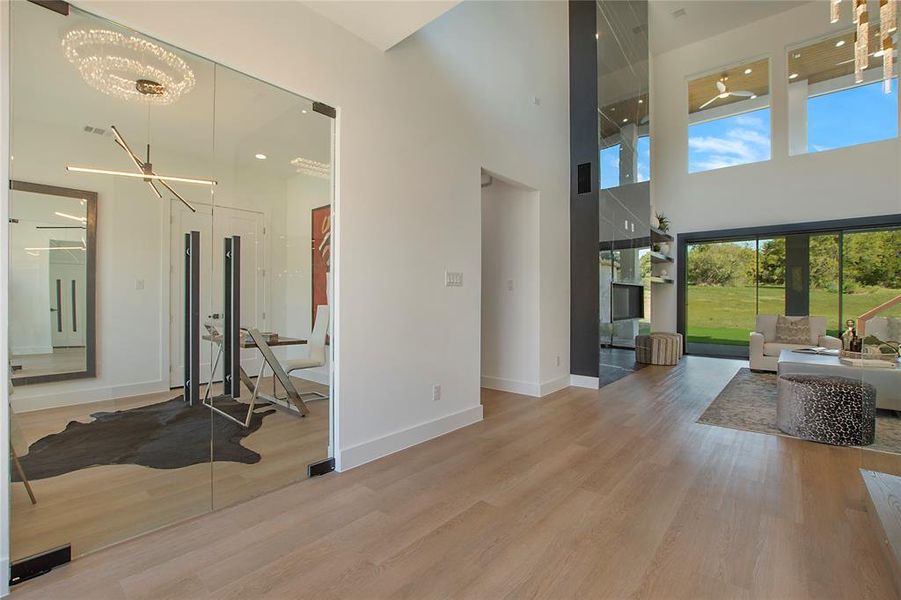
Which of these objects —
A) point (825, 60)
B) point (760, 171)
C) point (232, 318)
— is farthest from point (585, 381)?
point (825, 60)

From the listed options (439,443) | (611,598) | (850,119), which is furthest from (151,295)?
(850,119)

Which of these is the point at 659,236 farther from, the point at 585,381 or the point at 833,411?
the point at 833,411

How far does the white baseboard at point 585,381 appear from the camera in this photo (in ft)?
17.2

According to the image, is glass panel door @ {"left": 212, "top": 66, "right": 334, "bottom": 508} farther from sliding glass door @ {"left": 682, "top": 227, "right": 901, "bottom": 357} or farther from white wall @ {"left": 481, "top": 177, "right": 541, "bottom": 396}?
sliding glass door @ {"left": 682, "top": 227, "right": 901, "bottom": 357}

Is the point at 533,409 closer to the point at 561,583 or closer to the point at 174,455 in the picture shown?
the point at 561,583

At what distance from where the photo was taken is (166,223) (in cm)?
227

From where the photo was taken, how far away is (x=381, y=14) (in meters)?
2.54

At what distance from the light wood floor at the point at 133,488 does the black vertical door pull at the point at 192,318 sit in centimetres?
9

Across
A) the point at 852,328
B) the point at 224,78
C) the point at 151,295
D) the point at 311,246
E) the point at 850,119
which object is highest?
the point at 850,119

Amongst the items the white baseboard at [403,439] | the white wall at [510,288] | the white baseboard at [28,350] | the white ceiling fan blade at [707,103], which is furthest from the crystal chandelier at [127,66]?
the white ceiling fan blade at [707,103]

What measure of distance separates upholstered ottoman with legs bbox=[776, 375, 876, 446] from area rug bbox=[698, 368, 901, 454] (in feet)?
0.35

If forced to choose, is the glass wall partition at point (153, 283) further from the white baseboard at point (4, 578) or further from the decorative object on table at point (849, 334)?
the decorative object on table at point (849, 334)

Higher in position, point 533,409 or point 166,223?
point 166,223

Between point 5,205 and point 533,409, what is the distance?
4055 millimetres
